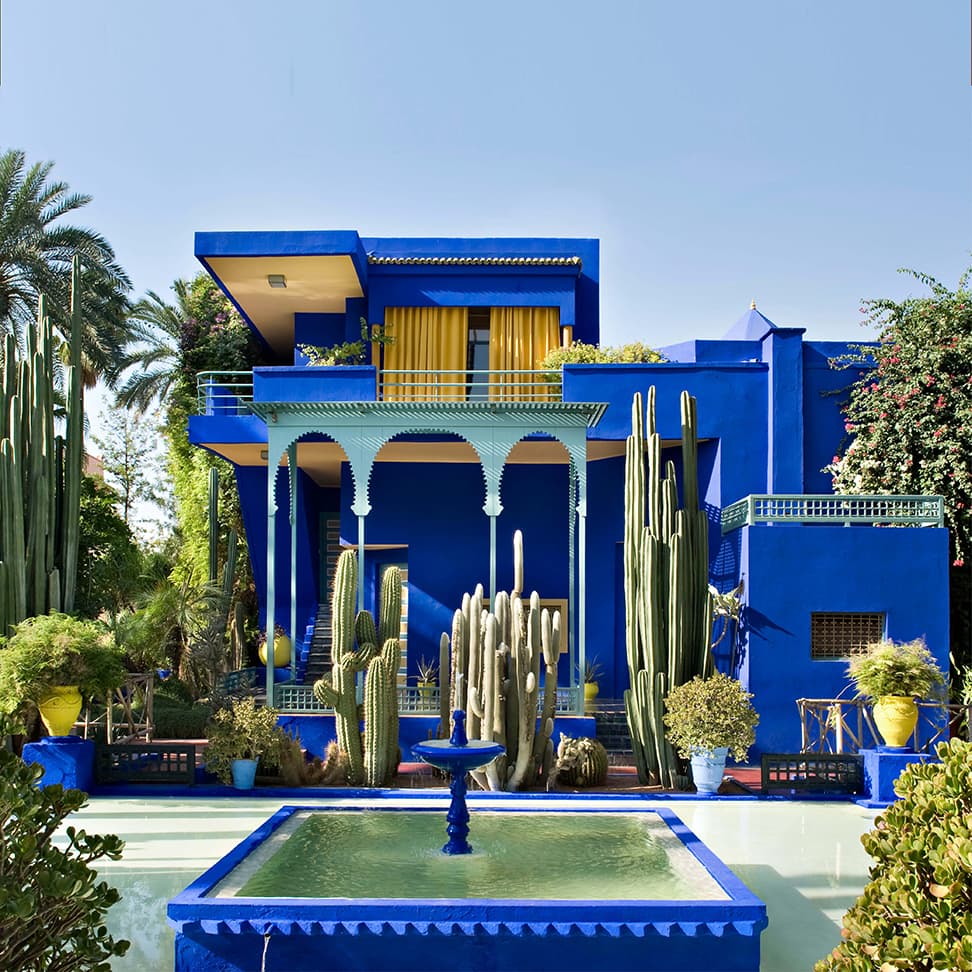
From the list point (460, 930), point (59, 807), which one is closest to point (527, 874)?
point (460, 930)

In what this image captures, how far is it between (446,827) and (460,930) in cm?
267

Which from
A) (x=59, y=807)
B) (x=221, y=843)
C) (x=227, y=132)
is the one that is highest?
(x=227, y=132)

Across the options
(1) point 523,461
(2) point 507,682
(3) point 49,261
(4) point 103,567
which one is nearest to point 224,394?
(4) point 103,567

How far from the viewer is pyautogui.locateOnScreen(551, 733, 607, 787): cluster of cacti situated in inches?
493

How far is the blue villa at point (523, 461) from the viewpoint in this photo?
1398 cm

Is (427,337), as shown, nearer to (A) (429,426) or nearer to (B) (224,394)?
(B) (224,394)

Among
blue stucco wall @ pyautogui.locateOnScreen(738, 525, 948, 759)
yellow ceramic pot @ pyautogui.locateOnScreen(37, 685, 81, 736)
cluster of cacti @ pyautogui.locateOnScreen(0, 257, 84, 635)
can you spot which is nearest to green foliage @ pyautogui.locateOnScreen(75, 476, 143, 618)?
cluster of cacti @ pyautogui.locateOnScreen(0, 257, 84, 635)

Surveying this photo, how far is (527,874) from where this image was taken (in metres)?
7.52

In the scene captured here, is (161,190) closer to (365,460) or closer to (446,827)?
(365,460)

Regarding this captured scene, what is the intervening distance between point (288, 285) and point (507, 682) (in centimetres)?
914

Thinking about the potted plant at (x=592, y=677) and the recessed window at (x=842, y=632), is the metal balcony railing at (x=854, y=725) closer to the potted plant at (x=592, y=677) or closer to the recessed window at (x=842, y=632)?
the recessed window at (x=842, y=632)

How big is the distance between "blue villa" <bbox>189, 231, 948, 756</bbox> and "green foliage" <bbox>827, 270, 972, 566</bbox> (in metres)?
0.51

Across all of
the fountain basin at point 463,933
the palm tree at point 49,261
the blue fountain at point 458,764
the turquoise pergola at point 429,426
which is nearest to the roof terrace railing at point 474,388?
the turquoise pergola at point 429,426

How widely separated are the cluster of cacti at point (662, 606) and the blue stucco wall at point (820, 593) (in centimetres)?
168
